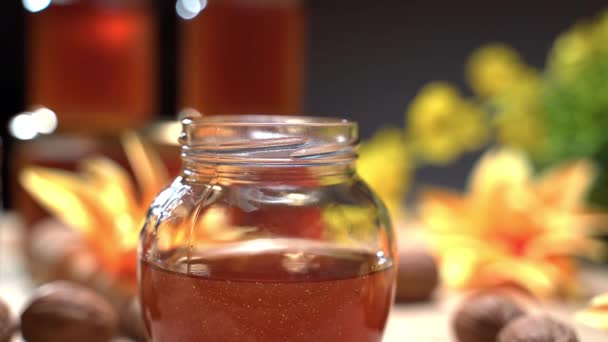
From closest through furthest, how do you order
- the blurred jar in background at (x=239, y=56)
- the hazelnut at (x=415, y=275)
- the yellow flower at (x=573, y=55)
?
the hazelnut at (x=415, y=275)
the yellow flower at (x=573, y=55)
the blurred jar in background at (x=239, y=56)

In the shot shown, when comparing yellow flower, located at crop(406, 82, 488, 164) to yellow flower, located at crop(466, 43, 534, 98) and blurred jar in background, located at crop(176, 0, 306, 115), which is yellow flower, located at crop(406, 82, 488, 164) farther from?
blurred jar in background, located at crop(176, 0, 306, 115)

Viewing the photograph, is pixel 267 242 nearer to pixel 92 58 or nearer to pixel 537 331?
pixel 537 331

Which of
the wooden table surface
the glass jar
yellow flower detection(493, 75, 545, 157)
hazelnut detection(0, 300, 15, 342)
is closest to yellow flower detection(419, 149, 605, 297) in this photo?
the wooden table surface

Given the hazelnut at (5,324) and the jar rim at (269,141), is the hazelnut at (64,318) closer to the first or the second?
the hazelnut at (5,324)

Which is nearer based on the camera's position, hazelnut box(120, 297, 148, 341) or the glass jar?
the glass jar

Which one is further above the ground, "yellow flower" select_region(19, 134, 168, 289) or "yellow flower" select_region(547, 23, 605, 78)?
"yellow flower" select_region(547, 23, 605, 78)

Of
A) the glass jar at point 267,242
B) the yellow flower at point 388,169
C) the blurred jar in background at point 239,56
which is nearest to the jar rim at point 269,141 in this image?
the glass jar at point 267,242

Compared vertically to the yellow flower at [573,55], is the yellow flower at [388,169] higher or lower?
lower
